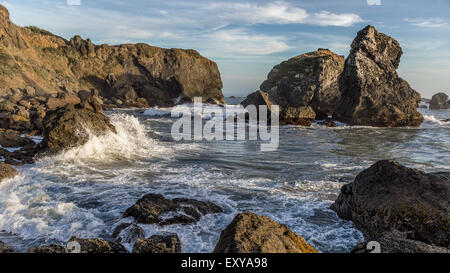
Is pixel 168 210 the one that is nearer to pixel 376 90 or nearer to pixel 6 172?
pixel 6 172

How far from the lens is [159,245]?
4.46 meters

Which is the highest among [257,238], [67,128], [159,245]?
[67,128]

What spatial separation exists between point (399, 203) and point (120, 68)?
6422 centimetres

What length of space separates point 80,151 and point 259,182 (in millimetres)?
6978

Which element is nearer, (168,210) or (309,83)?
(168,210)

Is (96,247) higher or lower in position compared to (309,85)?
lower

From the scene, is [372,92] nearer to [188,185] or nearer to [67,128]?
[188,185]

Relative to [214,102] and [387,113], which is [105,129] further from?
[214,102]

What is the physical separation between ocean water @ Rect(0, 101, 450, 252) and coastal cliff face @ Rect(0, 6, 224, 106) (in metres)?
40.7

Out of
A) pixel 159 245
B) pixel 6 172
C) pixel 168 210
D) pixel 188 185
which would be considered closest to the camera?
pixel 159 245

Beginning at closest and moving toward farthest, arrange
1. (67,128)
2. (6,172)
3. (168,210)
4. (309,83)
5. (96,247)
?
(96,247), (168,210), (6,172), (67,128), (309,83)

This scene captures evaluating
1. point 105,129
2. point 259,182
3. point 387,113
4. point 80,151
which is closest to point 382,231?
point 259,182

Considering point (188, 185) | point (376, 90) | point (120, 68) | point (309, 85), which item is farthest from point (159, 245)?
point (120, 68)

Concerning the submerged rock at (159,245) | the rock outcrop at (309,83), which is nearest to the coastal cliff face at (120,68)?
the rock outcrop at (309,83)
